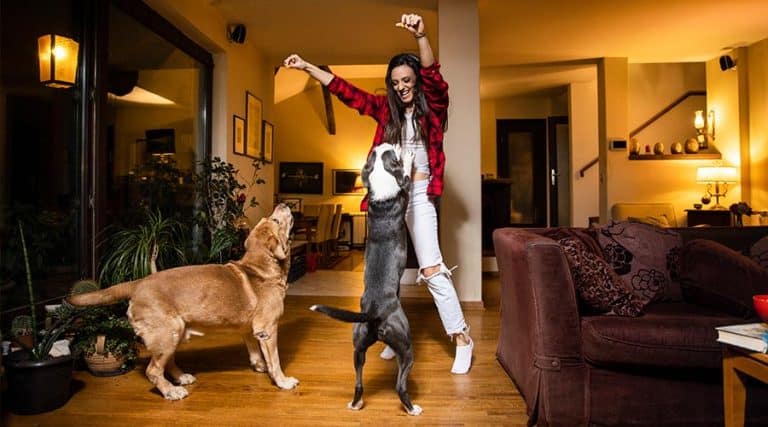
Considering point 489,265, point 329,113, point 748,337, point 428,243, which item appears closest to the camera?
point 748,337

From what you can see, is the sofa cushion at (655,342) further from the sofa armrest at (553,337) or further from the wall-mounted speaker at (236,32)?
the wall-mounted speaker at (236,32)

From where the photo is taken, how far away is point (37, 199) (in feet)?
7.71

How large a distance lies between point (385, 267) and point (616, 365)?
83cm

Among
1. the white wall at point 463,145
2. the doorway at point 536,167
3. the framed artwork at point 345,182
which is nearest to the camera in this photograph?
the white wall at point 463,145

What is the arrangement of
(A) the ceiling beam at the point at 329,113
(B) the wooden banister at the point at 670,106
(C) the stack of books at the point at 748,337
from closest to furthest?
(C) the stack of books at the point at 748,337, (B) the wooden banister at the point at 670,106, (A) the ceiling beam at the point at 329,113

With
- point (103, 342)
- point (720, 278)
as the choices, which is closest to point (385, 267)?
point (720, 278)

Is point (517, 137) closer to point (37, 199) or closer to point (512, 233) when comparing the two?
point (512, 233)

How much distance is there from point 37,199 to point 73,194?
251 mm

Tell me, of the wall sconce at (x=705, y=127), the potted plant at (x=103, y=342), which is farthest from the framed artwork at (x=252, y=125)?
the wall sconce at (x=705, y=127)

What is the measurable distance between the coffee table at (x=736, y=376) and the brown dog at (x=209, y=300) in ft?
5.06

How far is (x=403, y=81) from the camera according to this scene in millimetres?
1759

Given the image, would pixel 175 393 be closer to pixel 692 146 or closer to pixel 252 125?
pixel 252 125

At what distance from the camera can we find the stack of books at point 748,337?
3.67 ft

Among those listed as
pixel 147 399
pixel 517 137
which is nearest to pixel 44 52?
pixel 147 399
